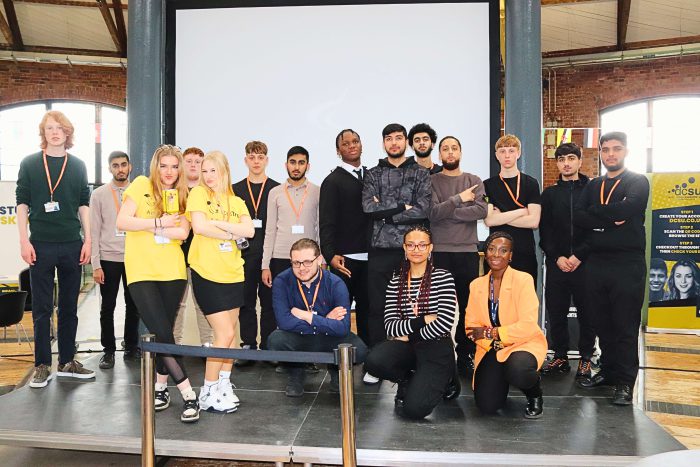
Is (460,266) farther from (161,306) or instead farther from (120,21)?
(120,21)

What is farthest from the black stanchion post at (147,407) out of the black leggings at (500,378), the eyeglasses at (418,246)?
the black leggings at (500,378)

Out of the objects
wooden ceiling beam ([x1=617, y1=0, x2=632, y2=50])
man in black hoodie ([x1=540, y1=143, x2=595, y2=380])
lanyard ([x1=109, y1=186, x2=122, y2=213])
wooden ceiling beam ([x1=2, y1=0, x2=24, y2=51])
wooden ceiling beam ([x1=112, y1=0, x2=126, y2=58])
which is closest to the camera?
man in black hoodie ([x1=540, y1=143, x2=595, y2=380])

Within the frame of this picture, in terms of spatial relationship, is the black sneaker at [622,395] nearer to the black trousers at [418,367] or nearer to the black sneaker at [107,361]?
the black trousers at [418,367]

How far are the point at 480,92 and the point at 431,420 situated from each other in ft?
9.12

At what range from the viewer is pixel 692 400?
4.05 metres

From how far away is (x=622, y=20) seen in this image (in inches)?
413

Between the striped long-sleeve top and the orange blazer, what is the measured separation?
187 mm

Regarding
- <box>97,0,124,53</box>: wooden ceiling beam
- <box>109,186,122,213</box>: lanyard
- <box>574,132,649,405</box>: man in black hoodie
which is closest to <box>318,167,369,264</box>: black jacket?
<box>574,132,649,405</box>: man in black hoodie

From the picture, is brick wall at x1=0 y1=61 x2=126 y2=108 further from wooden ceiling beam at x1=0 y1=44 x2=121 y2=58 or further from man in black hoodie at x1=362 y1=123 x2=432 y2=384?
man in black hoodie at x1=362 y1=123 x2=432 y2=384

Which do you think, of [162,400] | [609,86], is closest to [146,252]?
[162,400]

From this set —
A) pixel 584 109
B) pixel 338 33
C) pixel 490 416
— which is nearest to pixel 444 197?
pixel 490 416

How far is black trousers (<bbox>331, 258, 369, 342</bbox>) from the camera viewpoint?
12.9 ft

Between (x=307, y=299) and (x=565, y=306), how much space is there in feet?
5.73

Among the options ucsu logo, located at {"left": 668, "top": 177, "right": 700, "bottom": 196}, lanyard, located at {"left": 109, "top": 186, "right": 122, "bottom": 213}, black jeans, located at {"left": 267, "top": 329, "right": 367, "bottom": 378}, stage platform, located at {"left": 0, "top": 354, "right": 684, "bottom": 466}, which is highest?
ucsu logo, located at {"left": 668, "top": 177, "right": 700, "bottom": 196}
